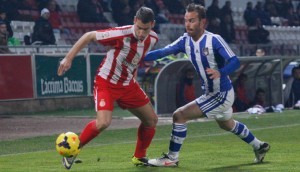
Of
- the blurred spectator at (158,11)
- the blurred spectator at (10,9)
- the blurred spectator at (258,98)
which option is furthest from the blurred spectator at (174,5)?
the blurred spectator at (258,98)

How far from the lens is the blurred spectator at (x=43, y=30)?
87.3 ft

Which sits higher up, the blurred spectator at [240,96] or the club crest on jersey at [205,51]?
the club crest on jersey at [205,51]

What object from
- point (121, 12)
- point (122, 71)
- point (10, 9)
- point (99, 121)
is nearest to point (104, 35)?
point (122, 71)

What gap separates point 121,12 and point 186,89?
874cm

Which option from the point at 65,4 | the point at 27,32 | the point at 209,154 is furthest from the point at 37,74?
the point at 209,154

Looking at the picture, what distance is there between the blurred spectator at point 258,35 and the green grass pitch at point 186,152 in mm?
16601

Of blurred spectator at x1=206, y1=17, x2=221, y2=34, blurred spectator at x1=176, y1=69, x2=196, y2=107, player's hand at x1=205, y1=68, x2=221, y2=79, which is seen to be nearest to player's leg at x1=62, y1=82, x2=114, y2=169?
player's hand at x1=205, y1=68, x2=221, y2=79

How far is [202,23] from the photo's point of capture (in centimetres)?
1193

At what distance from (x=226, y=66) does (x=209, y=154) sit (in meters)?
2.14

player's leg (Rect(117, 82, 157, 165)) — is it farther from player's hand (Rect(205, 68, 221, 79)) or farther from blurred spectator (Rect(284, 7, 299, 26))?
blurred spectator (Rect(284, 7, 299, 26))

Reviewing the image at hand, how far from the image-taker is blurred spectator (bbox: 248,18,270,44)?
118ft

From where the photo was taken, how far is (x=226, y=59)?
11.8 m

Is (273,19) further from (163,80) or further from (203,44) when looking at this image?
(203,44)

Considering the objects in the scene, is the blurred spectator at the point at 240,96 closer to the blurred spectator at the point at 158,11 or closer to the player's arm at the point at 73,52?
the blurred spectator at the point at 158,11
